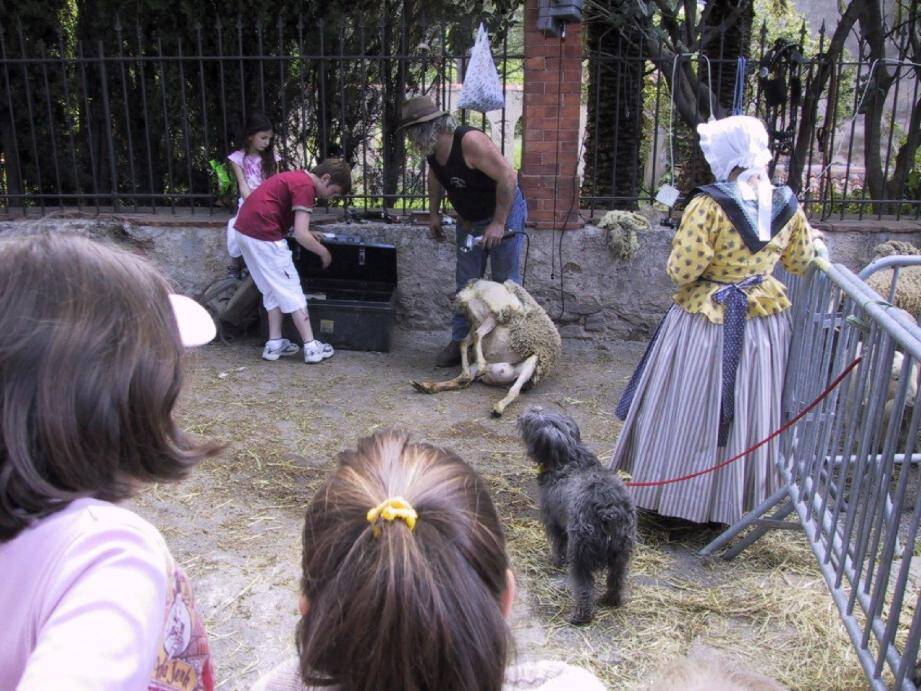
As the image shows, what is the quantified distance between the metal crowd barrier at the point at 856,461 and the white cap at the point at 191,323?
5.54ft

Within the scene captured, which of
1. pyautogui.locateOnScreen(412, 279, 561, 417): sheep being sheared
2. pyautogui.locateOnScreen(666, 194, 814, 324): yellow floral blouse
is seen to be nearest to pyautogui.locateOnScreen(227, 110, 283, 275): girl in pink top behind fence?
pyautogui.locateOnScreen(412, 279, 561, 417): sheep being sheared

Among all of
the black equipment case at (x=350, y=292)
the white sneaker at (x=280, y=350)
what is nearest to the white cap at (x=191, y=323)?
the white sneaker at (x=280, y=350)

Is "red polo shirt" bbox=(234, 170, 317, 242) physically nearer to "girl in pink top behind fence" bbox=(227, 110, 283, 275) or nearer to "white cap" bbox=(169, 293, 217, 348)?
"girl in pink top behind fence" bbox=(227, 110, 283, 275)

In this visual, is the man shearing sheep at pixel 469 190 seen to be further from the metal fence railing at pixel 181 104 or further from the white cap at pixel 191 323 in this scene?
the white cap at pixel 191 323

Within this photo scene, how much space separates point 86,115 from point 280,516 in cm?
494

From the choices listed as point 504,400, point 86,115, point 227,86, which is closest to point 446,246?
point 504,400

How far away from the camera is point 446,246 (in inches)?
274

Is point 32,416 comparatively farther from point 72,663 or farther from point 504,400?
point 504,400

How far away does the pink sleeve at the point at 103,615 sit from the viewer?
1.00 meters

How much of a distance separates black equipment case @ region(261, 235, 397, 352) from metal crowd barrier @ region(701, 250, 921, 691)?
11.5 feet


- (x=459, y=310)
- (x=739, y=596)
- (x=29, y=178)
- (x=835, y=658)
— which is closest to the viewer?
(x=835, y=658)

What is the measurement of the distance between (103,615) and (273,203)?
A: 5.31 meters

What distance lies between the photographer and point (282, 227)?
244 inches

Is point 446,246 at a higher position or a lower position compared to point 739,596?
higher
